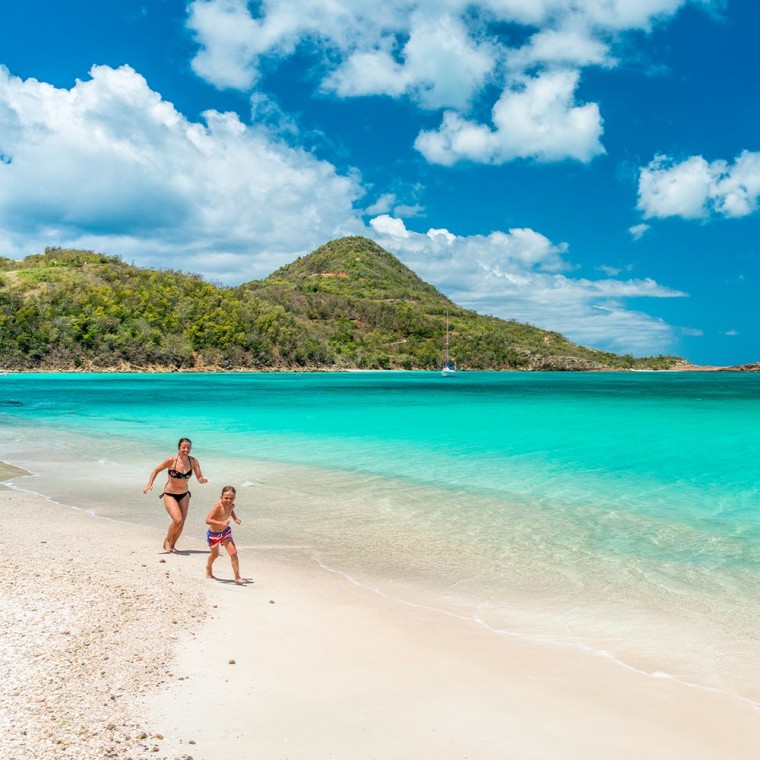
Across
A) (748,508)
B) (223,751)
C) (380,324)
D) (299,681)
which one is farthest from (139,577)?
(380,324)

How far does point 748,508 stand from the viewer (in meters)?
13.4

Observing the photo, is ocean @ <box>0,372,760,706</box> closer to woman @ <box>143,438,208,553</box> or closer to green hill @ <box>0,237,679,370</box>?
woman @ <box>143,438,208,553</box>

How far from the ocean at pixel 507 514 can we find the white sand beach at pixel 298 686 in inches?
28.2

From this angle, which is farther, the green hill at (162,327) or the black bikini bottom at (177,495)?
the green hill at (162,327)

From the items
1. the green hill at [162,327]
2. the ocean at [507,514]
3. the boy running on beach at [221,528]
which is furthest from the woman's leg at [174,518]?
the green hill at [162,327]

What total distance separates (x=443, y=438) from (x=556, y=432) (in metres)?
5.99

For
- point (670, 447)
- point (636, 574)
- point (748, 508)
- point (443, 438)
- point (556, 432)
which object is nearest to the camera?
point (636, 574)

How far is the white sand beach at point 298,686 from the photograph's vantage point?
13.6 feet

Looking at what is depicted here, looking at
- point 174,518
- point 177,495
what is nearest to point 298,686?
point 174,518

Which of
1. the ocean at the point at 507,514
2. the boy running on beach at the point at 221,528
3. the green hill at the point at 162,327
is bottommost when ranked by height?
the ocean at the point at 507,514

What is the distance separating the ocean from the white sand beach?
0.72m

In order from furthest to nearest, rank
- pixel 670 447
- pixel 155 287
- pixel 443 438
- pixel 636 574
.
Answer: pixel 155 287
pixel 443 438
pixel 670 447
pixel 636 574

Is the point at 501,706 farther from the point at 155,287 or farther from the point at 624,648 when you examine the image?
the point at 155,287

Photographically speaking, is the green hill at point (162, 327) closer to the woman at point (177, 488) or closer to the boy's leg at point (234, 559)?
the woman at point (177, 488)
